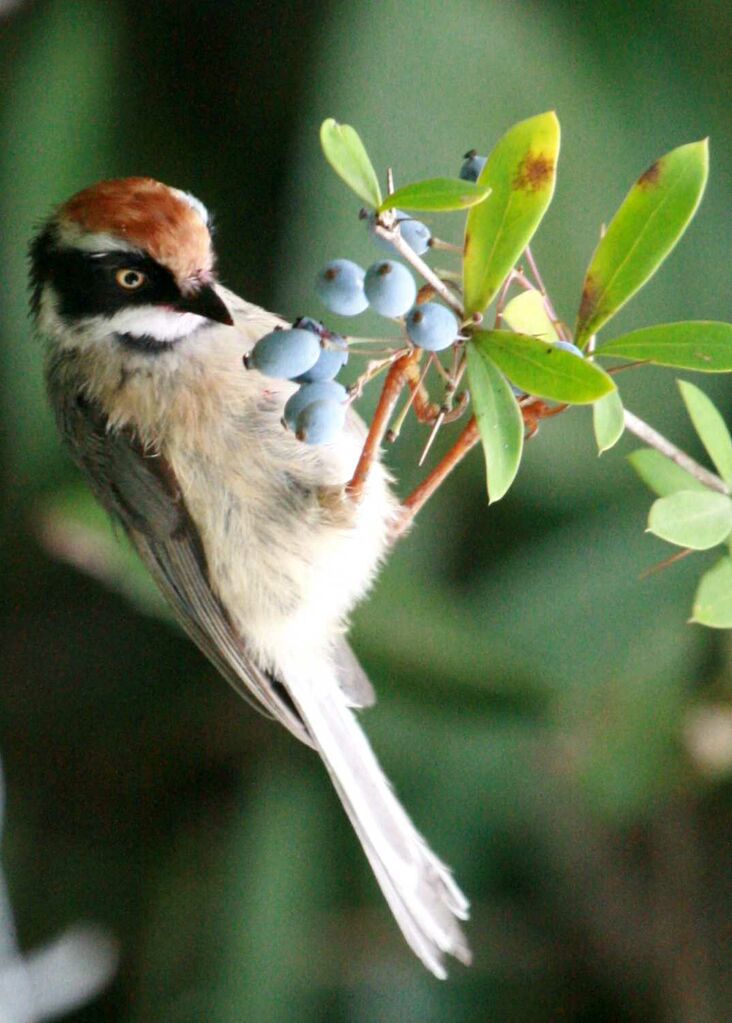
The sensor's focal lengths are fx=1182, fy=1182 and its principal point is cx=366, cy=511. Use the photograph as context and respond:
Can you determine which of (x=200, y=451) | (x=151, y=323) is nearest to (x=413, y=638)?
(x=200, y=451)

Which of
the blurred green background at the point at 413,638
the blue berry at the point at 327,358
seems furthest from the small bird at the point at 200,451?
the blurred green background at the point at 413,638

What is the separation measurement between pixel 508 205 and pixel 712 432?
1.17 ft

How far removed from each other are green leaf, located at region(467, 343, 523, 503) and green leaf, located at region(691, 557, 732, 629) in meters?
0.25

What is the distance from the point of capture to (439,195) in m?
0.77

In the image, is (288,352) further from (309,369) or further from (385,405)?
(385,405)

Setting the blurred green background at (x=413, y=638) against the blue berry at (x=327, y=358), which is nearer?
the blue berry at (x=327, y=358)

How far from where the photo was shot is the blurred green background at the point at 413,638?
2186 mm

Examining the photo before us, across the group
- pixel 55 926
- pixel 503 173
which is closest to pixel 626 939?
pixel 55 926

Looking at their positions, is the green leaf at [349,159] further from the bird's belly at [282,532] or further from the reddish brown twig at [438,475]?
the bird's belly at [282,532]

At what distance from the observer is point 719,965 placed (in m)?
2.37

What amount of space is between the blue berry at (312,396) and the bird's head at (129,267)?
269mm

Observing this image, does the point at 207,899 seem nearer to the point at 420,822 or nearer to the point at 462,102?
the point at 420,822

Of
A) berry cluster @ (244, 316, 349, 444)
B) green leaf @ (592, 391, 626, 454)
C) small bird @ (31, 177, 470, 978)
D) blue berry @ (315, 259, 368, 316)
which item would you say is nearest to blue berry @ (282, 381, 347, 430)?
berry cluster @ (244, 316, 349, 444)

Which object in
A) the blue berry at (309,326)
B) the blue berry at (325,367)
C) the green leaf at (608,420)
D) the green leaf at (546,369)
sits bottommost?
the blue berry at (325,367)
